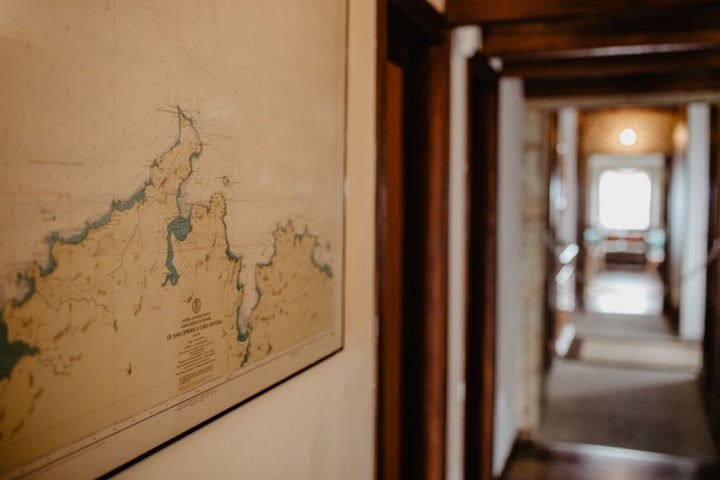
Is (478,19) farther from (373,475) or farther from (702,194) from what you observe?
(702,194)

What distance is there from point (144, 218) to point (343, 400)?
977mm

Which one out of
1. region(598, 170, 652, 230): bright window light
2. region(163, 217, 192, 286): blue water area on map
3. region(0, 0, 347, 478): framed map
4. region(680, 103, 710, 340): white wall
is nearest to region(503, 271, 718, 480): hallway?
region(680, 103, 710, 340): white wall

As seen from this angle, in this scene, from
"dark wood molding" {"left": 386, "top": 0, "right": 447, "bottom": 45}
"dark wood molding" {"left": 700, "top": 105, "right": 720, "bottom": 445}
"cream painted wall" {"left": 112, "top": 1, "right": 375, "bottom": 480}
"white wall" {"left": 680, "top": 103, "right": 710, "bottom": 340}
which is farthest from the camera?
"white wall" {"left": 680, "top": 103, "right": 710, "bottom": 340}

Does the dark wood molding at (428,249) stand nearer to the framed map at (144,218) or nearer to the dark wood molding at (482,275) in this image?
the dark wood molding at (482,275)

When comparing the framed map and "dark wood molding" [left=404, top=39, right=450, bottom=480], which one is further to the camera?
"dark wood molding" [left=404, top=39, right=450, bottom=480]

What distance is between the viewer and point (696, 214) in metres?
8.27

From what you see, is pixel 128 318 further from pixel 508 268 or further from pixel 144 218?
pixel 508 268

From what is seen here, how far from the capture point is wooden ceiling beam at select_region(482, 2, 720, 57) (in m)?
3.08

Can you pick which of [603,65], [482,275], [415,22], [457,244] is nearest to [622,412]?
[482,275]

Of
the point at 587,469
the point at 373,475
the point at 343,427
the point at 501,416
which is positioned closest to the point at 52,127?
the point at 343,427

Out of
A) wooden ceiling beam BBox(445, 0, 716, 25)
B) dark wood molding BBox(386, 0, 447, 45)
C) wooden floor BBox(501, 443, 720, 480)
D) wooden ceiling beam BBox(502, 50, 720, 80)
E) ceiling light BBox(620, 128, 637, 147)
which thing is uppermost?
ceiling light BBox(620, 128, 637, 147)

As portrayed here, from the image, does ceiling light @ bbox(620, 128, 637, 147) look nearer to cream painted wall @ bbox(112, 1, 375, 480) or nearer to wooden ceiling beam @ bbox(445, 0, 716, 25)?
wooden ceiling beam @ bbox(445, 0, 716, 25)

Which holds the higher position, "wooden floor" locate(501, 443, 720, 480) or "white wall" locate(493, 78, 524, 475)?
"white wall" locate(493, 78, 524, 475)

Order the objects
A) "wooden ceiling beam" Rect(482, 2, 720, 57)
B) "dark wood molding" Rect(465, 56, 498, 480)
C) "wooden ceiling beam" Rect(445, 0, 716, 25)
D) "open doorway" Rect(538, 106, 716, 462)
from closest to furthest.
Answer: "wooden ceiling beam" Rect(445, 0, 716, 25)
"wooden ceiling beam" Rect(482, 2, 720, 57)
"dark wood molding" Rect(465, 56, 498, 480)
"open doorway" Rect(538, 106, 716, 462)
